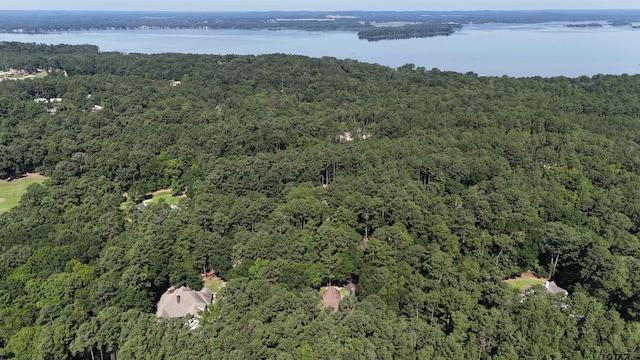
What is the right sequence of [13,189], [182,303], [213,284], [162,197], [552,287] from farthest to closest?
[13,189], [162,197], [213,284], [552,287], [182,303]

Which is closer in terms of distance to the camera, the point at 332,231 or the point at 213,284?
the point at 332,231

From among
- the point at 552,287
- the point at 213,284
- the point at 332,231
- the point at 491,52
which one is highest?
the point at 491,52

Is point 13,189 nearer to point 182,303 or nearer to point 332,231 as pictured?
point 182,303

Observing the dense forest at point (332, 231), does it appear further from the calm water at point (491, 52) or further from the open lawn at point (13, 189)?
the calm water at point (491, 52)

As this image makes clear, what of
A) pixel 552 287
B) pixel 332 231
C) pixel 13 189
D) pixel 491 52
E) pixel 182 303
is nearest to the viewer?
pixel 182 303

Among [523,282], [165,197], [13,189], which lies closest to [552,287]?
[523,282]

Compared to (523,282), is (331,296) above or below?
above

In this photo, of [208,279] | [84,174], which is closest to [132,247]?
[208,279]

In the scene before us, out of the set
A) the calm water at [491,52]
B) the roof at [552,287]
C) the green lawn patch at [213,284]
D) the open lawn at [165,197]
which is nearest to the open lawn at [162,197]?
the open lawn at [165,197]
